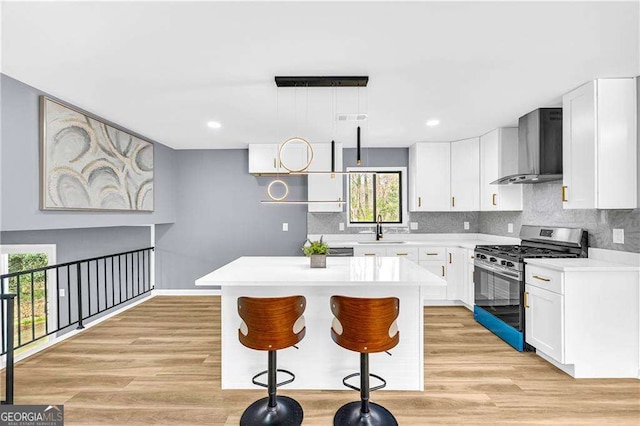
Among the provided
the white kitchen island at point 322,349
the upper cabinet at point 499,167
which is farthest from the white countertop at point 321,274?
the upper cabinet at point 499,167

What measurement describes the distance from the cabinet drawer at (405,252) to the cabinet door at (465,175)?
2.97ft

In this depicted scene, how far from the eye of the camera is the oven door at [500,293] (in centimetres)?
315

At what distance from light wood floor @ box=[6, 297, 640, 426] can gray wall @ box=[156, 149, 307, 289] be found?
1855 millimetres

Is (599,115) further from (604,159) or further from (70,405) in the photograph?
(70,405)

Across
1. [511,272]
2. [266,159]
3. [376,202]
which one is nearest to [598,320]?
[511,272]

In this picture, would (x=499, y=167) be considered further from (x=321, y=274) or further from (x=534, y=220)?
(x=321, y=274)

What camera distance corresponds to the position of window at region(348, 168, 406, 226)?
522 centimetres

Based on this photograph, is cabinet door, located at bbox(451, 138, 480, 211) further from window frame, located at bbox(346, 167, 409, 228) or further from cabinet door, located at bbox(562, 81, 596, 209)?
cabinet door, located at bbox(562, 81, 596, 209)

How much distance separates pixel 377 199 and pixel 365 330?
3.47 metres

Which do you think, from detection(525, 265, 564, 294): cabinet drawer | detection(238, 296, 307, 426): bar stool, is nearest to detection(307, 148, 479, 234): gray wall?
detection(525, 265, 564, 294): cabinet drawer

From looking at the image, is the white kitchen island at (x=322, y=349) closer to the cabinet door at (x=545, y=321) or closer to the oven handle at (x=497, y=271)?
the cabinet door at (x=545, y=321)

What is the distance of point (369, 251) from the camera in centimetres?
456

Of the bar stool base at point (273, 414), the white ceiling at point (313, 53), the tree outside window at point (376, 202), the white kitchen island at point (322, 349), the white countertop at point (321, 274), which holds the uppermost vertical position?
the white ceiling at point (313, 53)

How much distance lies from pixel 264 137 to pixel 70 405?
343cm
